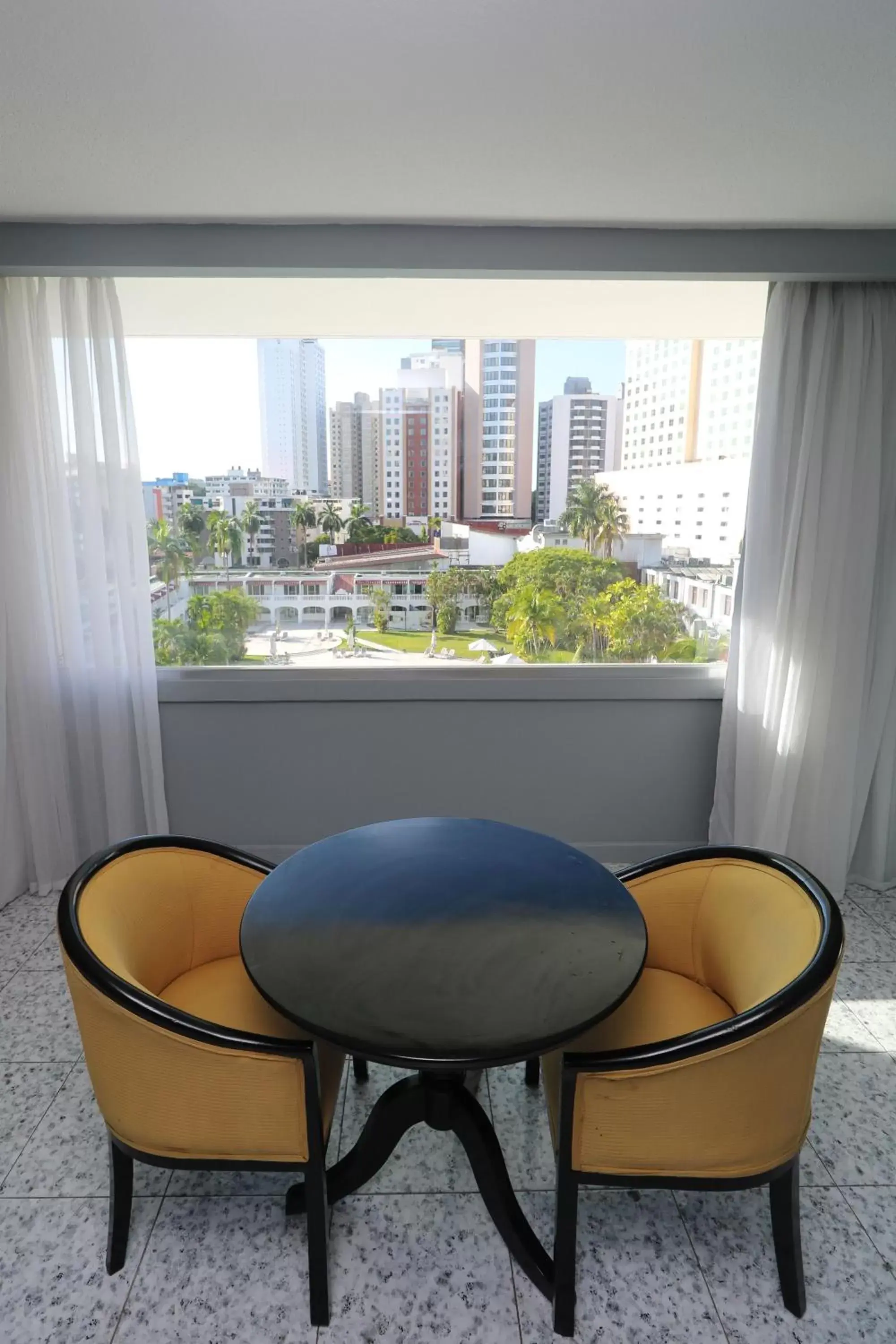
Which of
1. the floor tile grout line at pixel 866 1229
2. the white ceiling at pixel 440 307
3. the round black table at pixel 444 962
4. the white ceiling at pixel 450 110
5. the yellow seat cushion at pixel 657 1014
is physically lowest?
the floor tile grout line at pixel 866 1229

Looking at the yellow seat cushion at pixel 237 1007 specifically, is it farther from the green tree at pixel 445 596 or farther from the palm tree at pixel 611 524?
the palm tree at pixel 611 524

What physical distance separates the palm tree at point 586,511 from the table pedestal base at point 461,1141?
240 cm

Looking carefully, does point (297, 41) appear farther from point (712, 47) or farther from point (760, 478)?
point (760, 478)

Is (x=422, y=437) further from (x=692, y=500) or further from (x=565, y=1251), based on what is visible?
(x=565, y=1251)

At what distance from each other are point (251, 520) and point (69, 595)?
82 cm

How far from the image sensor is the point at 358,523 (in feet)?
11.6

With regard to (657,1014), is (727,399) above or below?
above

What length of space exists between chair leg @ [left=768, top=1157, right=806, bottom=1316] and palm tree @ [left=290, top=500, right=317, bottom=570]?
2788 millimetres

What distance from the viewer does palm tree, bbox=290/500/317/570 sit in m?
3.50

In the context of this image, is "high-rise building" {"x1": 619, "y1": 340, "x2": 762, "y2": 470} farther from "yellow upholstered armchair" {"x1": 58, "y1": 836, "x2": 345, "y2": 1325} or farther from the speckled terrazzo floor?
"yellow upholstered armchair" {"x1": 58, "y1": 836, "x2": 345, "y2": 1325}

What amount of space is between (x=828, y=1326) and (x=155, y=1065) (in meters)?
1.48

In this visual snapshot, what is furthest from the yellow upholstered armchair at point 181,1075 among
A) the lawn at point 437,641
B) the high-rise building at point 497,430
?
the high-rise building at point 497,430

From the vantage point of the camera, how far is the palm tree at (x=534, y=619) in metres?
3.55

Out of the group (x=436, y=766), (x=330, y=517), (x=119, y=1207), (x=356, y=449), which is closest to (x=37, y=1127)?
(x=119, y=1207)
